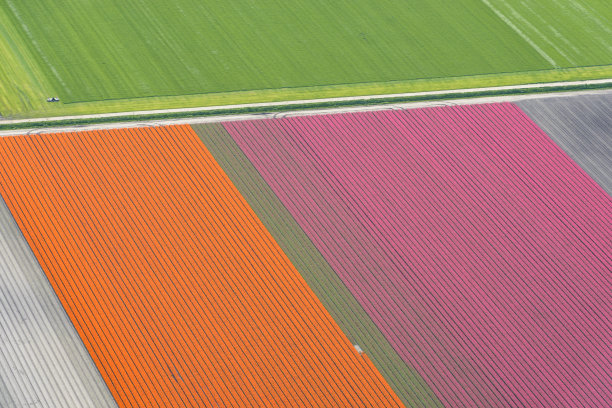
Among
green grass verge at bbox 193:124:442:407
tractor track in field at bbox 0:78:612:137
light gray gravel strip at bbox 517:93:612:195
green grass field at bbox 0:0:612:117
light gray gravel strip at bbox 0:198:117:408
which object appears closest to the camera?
light gray gravel strip at bbox 0:198:117:408

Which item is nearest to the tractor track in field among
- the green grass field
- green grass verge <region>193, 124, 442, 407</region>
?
the green grass field

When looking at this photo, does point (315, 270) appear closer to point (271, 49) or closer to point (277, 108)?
point (277, 108)

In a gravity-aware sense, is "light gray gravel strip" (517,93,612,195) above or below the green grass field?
below

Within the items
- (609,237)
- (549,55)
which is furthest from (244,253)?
(549,55)

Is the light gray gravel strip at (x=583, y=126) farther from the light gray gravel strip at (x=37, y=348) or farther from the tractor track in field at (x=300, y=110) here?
the light gray gravel strip at (x=37, y=348)

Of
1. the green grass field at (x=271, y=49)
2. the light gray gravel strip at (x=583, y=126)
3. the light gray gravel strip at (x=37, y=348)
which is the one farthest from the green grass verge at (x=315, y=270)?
the light gray gravel strip at (x=583, y=126)

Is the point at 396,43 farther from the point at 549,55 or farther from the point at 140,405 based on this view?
the point at 140,405

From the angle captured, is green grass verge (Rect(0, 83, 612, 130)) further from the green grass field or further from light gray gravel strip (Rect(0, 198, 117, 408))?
light gray gravel strip (Rect(0, 198, 117, 408))
